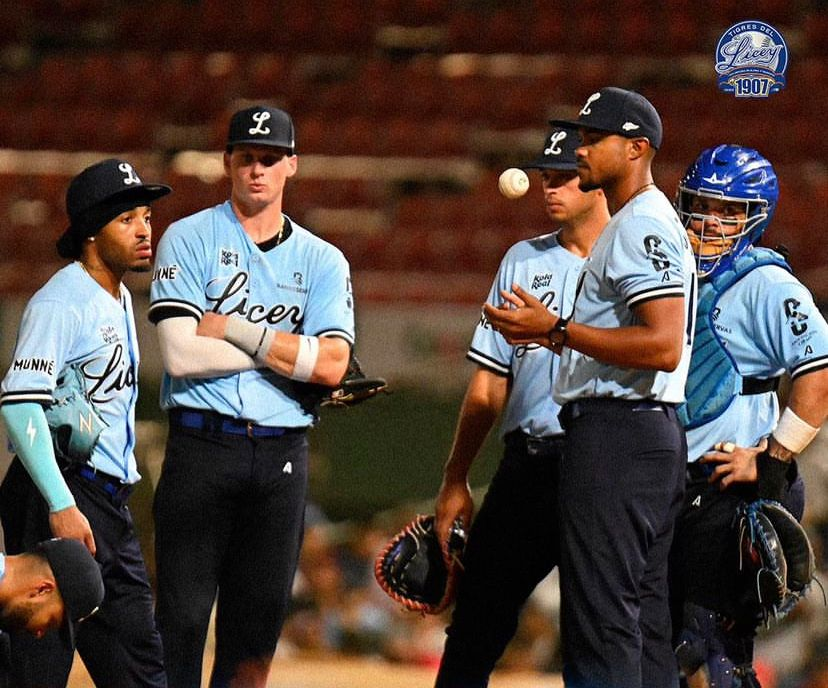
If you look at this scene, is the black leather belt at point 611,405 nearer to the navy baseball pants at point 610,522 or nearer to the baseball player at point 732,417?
the navy baseball pants at point 610,522

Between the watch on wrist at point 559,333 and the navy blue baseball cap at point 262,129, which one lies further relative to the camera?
the navy blue baseball cap at point 262,129

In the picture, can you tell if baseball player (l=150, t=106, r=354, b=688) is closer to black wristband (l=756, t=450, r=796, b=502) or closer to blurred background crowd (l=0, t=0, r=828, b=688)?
black wristband (l=756, t=450, r=796, b=502)

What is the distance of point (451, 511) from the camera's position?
5.04 m

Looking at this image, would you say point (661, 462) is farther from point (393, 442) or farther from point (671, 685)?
point (393, 442)

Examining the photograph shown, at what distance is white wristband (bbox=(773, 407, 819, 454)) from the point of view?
15.2 ft

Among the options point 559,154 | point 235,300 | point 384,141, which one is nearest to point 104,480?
point 235,300

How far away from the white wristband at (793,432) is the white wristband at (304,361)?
138 centimetres

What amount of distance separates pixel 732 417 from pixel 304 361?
51.2 inches

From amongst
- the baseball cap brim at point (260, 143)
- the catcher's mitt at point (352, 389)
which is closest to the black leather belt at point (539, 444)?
the catcher's mitt at point (352, 389)

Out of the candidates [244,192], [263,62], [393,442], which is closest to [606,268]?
[244,192]

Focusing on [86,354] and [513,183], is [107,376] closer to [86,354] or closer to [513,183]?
[86,354]

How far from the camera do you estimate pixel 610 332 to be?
402 centimetres

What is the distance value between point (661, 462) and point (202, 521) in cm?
138

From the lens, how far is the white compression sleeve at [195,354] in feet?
15.0
